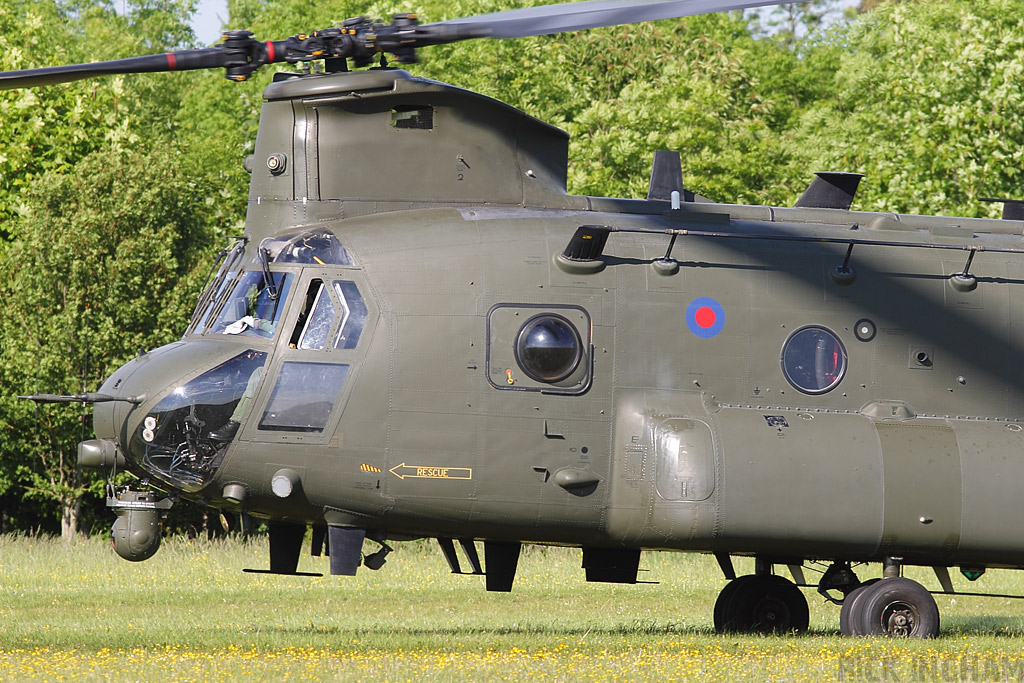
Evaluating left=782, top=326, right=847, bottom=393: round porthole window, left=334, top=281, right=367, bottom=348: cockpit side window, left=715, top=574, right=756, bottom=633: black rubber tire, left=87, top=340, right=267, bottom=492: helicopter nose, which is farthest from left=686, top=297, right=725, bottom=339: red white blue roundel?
left=87, top=340, right=267, bottom=492: helicopter nose

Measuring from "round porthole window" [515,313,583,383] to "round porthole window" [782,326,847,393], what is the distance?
1.95 meters

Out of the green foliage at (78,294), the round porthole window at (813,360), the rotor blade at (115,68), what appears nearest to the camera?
the rotor blade at (115,68)

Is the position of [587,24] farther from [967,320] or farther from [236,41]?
[967,320]

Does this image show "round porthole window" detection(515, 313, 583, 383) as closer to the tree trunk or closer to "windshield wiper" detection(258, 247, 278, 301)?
"windshield wiper" detection(258, 247, 278, 301)

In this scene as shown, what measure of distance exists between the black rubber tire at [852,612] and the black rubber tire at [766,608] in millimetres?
1466

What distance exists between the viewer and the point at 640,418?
10.9 meters

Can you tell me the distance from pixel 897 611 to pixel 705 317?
10.4 ft

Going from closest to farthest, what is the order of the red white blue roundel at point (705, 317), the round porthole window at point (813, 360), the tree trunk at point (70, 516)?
the red white blue roundel at point (705, 317) → the round porthole window at point (813, 360) → the tree trunk at point (70, 516)

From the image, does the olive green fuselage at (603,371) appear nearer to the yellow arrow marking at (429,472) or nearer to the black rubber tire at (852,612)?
the yellow arrow marking at (429,472)

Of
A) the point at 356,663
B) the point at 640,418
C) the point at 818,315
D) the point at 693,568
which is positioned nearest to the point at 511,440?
the point at 640,418

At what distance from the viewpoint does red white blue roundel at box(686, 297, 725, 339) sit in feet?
36.8

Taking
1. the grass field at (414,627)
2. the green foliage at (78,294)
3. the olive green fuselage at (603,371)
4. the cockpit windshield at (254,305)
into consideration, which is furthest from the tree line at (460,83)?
the olive green fuselage at (603,371)

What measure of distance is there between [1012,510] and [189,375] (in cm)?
705

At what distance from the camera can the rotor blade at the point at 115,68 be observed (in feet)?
30.8
